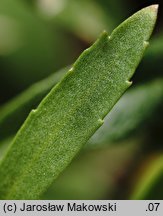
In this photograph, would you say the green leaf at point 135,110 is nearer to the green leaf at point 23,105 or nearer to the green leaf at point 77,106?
the green leaf at point 23,105

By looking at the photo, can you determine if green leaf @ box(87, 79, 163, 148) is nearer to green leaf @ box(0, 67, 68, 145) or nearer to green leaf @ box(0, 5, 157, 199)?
green leaf @ box(0, 67, 68, 145)

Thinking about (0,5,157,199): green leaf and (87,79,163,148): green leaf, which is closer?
(0,5,157,199): green leaf

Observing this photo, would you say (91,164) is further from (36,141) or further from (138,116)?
(36,141)

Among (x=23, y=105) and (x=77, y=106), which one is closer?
(x=77, y=106)

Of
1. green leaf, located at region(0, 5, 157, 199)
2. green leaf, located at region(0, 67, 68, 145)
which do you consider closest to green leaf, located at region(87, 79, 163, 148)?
green leaf, located at region(0, 67, 68, 145)

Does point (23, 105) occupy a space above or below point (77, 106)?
above

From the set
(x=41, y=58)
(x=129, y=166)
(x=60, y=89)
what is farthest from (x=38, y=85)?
(x=41, y=58)
